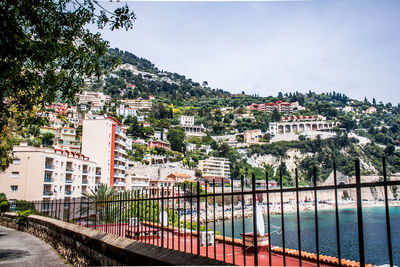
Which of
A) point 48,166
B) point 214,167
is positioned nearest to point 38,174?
point 48,166

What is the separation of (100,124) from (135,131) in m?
91.1

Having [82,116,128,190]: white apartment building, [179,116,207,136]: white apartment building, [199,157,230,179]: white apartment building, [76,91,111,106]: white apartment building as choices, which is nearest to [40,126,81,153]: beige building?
[82,116,128,190]: white apartment building

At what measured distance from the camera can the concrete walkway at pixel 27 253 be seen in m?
8.64

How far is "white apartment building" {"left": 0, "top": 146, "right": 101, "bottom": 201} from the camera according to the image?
40156mm

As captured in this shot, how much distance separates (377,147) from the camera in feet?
501

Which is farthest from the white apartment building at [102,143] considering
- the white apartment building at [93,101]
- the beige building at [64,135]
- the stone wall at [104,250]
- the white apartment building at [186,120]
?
the white apartment building at [186,120]

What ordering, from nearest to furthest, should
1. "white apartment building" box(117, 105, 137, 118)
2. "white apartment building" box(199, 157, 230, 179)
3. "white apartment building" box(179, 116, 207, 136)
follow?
"white apartment building" box(199, 157, 230, 179)
"white apartment building" box(117, 105, 137, 118)
"white apartment building" box(179, 116, 207, 136)

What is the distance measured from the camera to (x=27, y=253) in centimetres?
998

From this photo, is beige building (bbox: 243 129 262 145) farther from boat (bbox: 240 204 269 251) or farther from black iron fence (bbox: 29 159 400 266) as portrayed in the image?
boat (bbox: 240 204 269 251)

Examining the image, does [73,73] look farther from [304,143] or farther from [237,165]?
[304,143]

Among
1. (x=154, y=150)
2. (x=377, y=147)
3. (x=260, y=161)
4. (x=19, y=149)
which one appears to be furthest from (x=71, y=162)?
(x=377, y=147)

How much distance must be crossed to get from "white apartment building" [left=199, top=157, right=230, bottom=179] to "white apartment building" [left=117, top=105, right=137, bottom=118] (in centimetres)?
6895

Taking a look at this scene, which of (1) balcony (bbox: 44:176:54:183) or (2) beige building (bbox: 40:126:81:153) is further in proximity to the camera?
(2) beige building (bbox: 40:126:81:153)

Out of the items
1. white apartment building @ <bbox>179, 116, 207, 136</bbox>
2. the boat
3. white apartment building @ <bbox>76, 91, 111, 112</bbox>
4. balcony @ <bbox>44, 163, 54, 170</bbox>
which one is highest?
white apartment building @ <bbox>76, 91, 111, 112</bbox>
